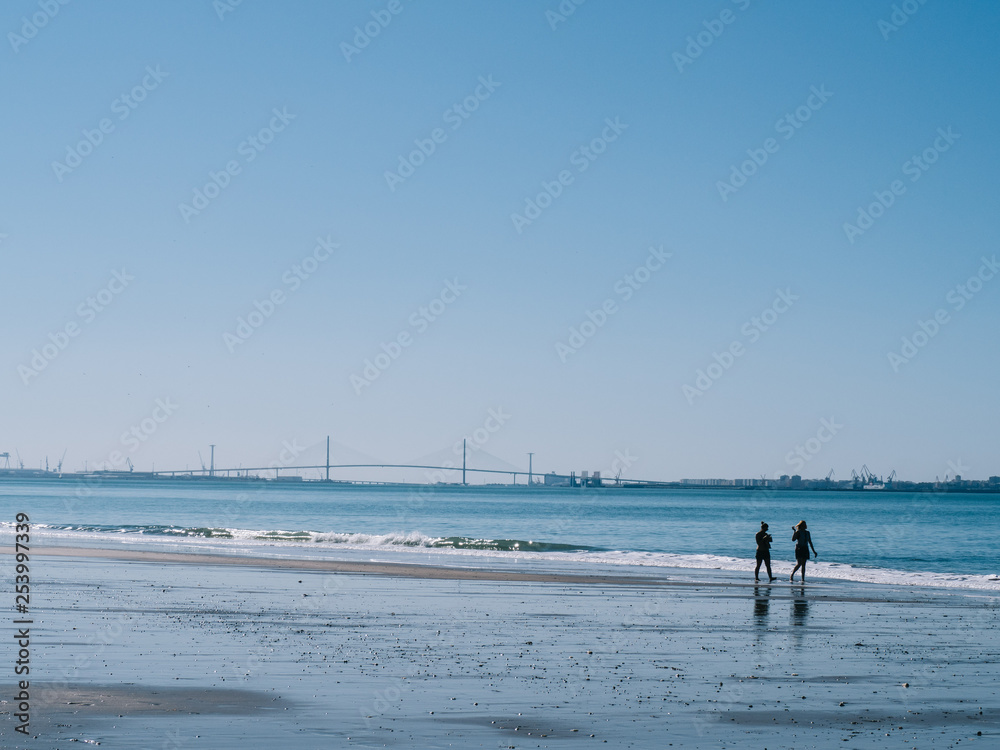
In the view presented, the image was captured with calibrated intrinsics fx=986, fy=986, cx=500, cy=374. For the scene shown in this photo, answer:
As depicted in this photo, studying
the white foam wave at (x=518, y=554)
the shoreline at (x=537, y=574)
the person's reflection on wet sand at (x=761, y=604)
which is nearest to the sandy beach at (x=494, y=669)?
the person's reflection on wet sand at (x=761, y=604)

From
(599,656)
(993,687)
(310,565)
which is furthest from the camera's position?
(310,565)

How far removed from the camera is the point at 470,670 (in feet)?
39.2

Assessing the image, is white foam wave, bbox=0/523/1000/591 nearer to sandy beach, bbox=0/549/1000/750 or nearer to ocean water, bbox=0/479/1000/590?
ocean water, bbox=0/479/1000/590

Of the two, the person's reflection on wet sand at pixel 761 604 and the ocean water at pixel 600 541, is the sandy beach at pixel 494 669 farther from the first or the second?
the ocean water at pixel 600 541

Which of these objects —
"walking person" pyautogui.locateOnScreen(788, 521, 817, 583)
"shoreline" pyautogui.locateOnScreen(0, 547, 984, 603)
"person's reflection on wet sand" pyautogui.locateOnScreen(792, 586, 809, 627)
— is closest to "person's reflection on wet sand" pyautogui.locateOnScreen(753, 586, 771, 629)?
"person's reflection on wet sand" pyautogui.locateOnScreen(792, 586, 809, 627)

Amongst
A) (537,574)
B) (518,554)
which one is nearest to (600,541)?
(518,554)

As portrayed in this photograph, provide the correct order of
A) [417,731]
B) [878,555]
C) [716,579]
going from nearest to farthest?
[417,731]
[716,579]
[878,555]

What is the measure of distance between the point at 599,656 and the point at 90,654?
656cm

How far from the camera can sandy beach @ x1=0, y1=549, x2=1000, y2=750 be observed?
29.7 ft

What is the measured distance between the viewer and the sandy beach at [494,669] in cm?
904

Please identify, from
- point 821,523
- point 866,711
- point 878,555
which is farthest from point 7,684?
point 821,523

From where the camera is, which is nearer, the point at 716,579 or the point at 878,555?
the point at 716,579

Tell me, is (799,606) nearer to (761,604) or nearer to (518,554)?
(761,604)

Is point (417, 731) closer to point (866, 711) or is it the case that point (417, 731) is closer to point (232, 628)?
point (866, 711)
